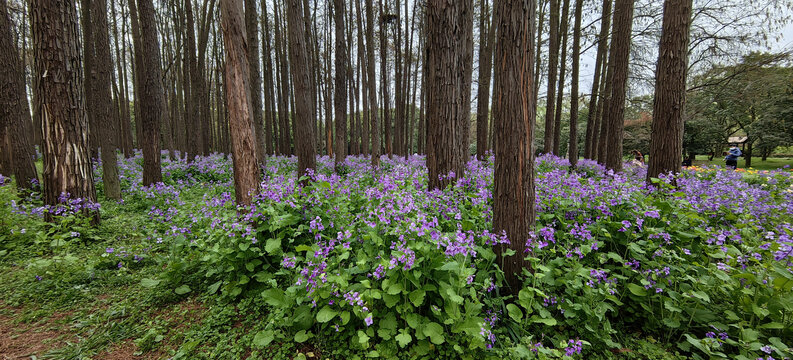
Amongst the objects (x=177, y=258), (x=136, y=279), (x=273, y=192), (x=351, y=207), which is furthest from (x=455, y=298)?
(x=136, y=279)

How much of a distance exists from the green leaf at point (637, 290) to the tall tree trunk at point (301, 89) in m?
5.70

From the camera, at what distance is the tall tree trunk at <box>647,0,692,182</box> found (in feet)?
14.7

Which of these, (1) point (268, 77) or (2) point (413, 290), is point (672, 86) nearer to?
(2) point (413, 290)

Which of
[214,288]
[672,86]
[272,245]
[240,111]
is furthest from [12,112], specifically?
[672,86]

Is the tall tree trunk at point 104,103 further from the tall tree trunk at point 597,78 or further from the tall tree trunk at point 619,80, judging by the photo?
the tall tree trunk at point 597,78

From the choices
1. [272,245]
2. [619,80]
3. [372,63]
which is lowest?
[272,245]

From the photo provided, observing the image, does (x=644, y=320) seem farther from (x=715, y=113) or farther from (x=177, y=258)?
(x=715, y=113)

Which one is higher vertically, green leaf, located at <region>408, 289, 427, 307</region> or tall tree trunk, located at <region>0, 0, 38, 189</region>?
tall tree trunk, located at <region>0, 0, 38, 189</region>

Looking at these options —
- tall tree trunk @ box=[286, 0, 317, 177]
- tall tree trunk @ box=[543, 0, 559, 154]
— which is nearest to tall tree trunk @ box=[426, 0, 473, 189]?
tall tree trunk @ box=[286, 0, 317, 177]

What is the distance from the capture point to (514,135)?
104 inches

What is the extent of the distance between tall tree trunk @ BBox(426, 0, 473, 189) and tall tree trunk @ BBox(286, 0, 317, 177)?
327 centimetres

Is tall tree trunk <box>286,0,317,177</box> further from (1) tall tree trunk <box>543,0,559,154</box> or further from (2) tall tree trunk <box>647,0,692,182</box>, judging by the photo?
(1) tall tree trunk <box>543,0,559,154</box>

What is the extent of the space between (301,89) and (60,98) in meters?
3.78

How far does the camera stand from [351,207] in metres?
3.48
